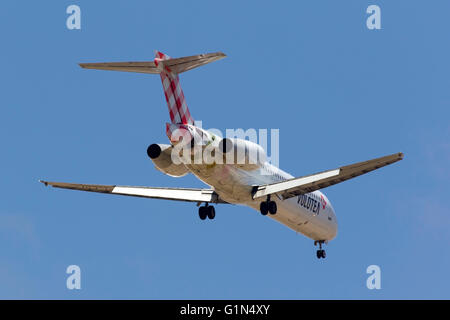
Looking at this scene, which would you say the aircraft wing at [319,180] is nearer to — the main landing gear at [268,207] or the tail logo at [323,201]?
the main landing gear at [268,207]

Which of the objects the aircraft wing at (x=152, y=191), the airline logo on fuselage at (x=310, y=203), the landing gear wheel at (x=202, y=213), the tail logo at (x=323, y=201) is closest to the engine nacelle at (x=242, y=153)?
the aircraft wing at (x=152, y=191)

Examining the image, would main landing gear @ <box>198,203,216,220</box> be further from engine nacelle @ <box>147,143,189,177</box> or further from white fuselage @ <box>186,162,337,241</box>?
engine nacelle @ <box>147,143,189,177</box>

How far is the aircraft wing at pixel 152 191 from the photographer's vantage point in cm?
3553

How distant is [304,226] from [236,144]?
7957 millimetres

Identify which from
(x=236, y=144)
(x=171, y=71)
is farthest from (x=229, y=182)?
(x=171, y=71)

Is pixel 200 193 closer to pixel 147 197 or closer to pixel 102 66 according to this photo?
pixel 147 197

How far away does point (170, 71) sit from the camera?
1228 inches

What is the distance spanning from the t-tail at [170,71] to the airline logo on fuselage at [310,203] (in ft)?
25.6

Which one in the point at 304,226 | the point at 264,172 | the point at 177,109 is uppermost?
the point at 177,109

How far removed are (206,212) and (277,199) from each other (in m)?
2.86

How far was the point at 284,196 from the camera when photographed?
34.6 m

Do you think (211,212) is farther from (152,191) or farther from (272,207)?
(152,191)

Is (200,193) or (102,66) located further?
(200,193)

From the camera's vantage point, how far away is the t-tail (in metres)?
30.9
